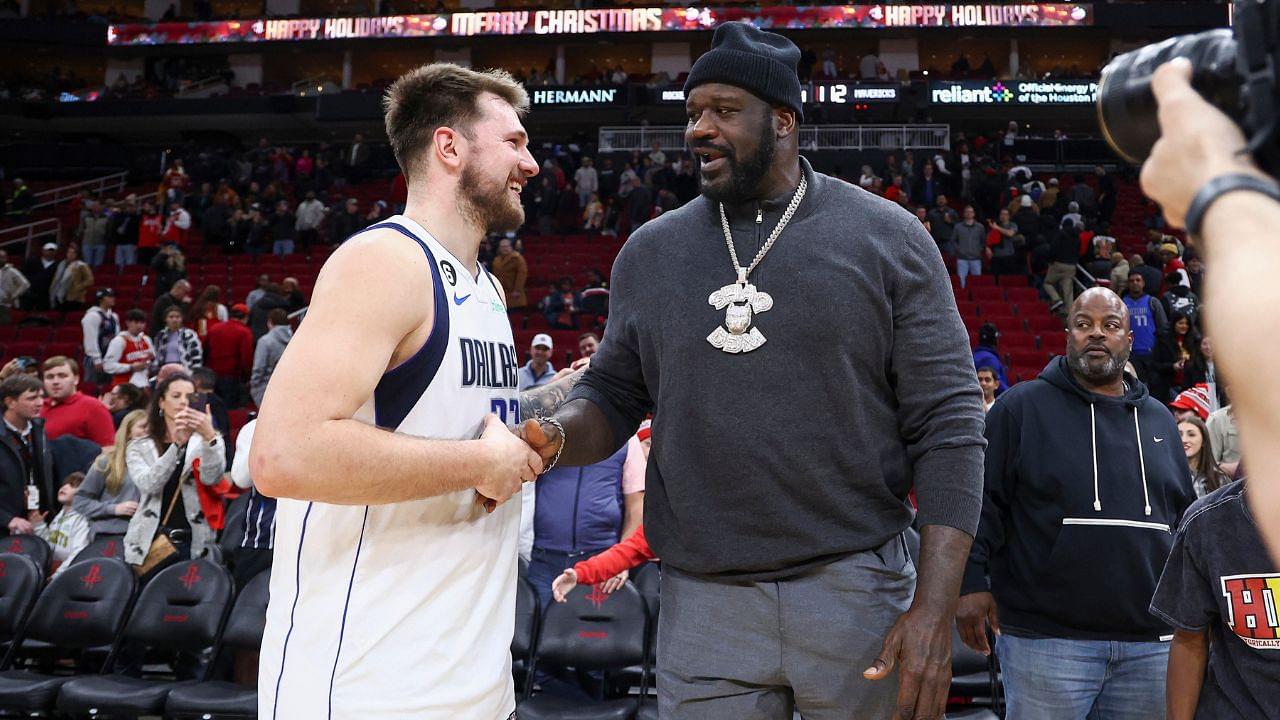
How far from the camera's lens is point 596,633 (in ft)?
17.4

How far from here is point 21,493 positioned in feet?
22.5

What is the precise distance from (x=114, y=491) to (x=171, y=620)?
122 cm

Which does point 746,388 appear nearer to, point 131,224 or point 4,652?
point 4,652

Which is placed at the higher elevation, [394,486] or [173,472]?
[394,486]

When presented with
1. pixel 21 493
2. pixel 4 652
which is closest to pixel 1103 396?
pixel 4 652

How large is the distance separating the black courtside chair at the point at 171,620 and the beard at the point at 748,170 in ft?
13.5

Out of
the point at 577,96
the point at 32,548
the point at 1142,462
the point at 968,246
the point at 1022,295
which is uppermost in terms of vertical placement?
the point at 577,96

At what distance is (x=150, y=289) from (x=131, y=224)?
2.52 metres

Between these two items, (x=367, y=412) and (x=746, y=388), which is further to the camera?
(x=746, y=388)

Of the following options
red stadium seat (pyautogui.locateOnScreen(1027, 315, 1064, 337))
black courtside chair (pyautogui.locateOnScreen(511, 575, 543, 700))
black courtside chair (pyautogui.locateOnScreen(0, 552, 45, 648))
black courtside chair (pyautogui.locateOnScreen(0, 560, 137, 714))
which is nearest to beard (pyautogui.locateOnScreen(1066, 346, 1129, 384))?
black courtside chair (pyautogui.locateOnScreen(511, 575, 543, 700))

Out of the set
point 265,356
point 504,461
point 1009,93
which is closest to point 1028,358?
point 265,356

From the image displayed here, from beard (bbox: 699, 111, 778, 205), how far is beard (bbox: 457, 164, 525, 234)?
0.49 m

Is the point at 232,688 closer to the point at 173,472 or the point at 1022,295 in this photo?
the point at 173,472

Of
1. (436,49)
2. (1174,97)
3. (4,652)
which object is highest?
(436,49)
